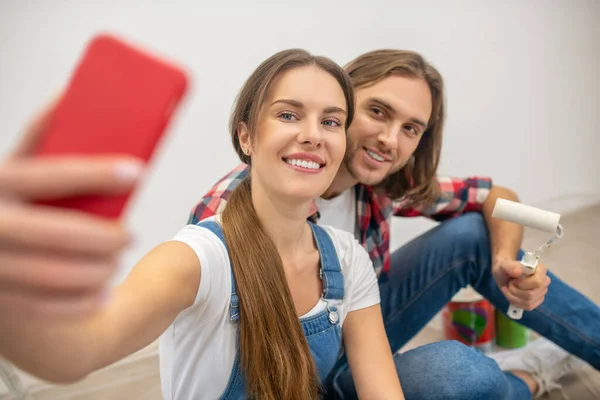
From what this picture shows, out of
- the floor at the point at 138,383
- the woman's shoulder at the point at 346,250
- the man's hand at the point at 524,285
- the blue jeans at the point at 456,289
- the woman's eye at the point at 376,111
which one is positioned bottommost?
the floor at the point at 138,383

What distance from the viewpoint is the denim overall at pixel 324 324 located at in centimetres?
75

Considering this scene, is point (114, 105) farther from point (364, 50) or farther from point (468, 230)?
point (364, 50)

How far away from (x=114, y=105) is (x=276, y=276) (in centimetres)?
48

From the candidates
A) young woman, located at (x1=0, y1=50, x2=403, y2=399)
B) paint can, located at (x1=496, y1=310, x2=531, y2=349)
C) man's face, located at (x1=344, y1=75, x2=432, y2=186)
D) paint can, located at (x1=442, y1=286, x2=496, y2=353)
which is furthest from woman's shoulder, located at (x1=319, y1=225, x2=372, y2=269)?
paint can, located at (x1=496, y1=310, x2=531, y2=349)

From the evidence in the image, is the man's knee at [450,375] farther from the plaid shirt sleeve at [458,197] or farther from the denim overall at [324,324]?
the plaid shirt sleeve at [458,197]

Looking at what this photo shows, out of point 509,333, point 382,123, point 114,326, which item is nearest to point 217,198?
point 382,123

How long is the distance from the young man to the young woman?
135 millimetres

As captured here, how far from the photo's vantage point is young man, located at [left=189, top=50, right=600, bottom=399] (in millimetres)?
939

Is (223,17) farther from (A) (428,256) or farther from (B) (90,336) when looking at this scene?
(B) (90,336)

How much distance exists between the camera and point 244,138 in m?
0.84

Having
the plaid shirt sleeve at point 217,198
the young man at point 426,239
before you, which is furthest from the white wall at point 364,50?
the young man at point 426,239

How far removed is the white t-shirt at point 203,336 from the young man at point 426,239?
0.78 feet

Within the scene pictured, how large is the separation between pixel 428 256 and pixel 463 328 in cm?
37

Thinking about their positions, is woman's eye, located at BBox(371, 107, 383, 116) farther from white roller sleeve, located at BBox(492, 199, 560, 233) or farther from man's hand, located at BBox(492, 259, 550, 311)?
man's hand, located at BBox(492, 259, 550, 311)
